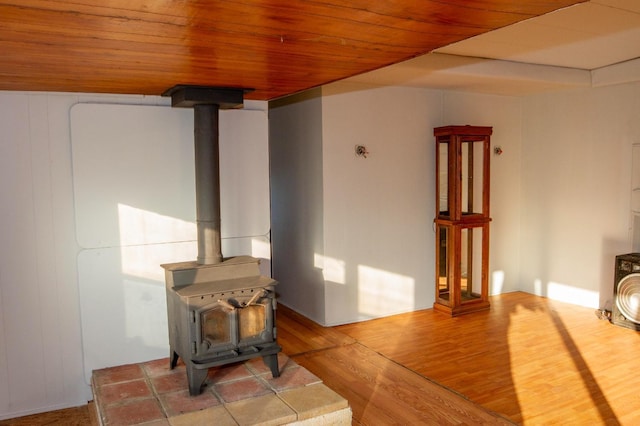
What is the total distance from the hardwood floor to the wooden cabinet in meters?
0.25

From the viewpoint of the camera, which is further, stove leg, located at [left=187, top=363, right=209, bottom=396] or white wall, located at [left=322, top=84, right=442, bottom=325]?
white wall, located at [left=322, top=84, right=442, bottom=325]

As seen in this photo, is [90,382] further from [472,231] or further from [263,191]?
[472,231]

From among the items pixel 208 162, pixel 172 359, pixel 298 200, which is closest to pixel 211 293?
pixel 172 359

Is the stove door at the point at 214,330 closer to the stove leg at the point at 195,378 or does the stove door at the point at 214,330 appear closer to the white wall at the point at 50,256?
the stove leg at the point at 195,378

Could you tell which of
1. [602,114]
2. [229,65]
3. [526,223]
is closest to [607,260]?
[526,223]

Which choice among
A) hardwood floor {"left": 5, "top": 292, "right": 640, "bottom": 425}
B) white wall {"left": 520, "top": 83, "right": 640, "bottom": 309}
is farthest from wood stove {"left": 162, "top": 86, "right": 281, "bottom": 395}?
A: white wall {"left": 520, "top": 83, "right": 640, "bottom": 309}

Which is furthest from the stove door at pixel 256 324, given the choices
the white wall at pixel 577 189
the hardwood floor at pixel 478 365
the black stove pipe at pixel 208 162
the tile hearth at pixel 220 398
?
the white wall at pixel 577 189

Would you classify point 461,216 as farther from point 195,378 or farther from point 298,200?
point 195,378

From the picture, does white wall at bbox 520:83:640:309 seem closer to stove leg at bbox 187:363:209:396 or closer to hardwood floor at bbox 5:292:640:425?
hardwood floor at bbox 5:292:640:425

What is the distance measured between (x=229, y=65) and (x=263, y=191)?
149cm

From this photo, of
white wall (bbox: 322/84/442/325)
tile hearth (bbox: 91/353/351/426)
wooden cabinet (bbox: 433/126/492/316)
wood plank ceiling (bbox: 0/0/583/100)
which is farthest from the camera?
wooden cabinet (bbox: 433/126/492/316)

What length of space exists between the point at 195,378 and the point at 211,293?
494 mm

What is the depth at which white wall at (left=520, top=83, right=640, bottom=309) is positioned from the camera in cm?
531

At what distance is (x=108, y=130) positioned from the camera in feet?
11.6
